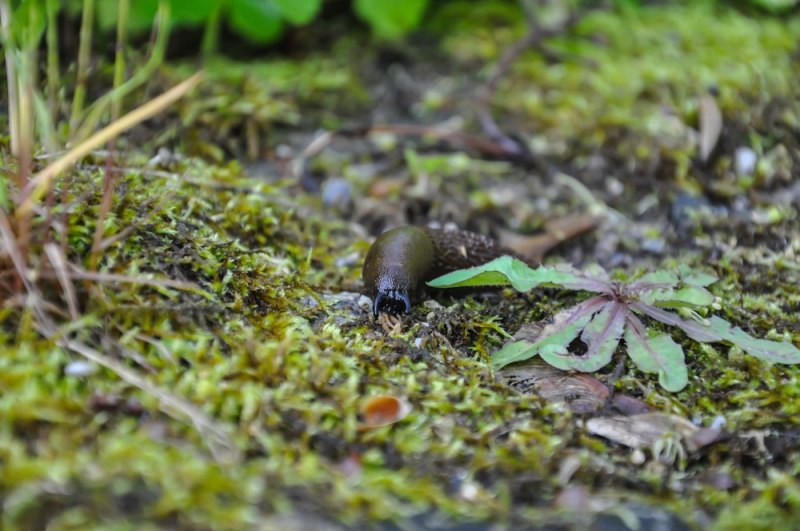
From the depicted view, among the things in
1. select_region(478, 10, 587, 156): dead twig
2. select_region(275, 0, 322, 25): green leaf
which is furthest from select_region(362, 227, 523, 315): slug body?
select_region(275, 0, 322, 25): green leaf

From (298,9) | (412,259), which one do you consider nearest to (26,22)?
(412,259)

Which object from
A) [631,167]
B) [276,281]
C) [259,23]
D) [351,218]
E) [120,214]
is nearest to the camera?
[120,214]

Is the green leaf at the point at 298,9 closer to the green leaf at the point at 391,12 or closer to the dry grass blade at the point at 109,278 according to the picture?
the green leaf at the point at 391,12

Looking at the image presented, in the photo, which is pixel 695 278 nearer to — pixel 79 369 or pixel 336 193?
pixel 336 193

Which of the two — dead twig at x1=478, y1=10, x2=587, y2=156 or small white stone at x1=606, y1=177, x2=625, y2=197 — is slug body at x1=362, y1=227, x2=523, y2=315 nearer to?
small white stone at x1=606, y1=177, x2=625, y2=197

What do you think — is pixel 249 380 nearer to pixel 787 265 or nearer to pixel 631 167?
pixel 787 265

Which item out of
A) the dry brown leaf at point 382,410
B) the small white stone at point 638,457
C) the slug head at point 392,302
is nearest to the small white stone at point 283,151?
the slug head at point 392,302

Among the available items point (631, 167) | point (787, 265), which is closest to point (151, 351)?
point (787, 265)
